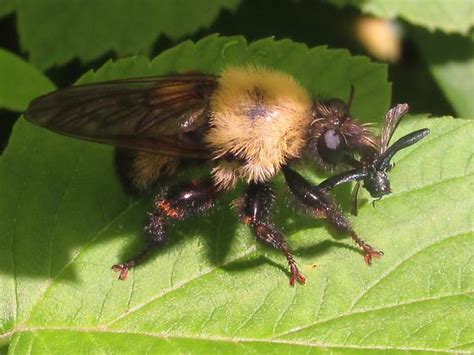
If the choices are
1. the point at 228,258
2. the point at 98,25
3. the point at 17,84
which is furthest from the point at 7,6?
the point at 228,258

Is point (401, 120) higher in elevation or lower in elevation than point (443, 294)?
higher

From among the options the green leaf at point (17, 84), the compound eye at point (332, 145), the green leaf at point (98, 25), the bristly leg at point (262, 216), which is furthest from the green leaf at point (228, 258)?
the green leaf at point (98, 25)

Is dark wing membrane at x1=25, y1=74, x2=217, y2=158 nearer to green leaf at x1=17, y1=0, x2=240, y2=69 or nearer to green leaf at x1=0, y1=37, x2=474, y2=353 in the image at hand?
green leaf at x1=0, y1=37, x2=474, y2=353

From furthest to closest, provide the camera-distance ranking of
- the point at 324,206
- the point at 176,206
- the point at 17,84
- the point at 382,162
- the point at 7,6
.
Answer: the point at 7,6 < the point at 17,84 < the point at 176,206 < the point at 324,206 < the point at 382,162

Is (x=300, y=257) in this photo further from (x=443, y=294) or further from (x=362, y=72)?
(x=362, y=72)

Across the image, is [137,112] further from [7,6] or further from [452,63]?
[452,63]

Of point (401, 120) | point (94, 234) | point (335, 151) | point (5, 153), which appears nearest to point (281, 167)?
point (335, 151)
